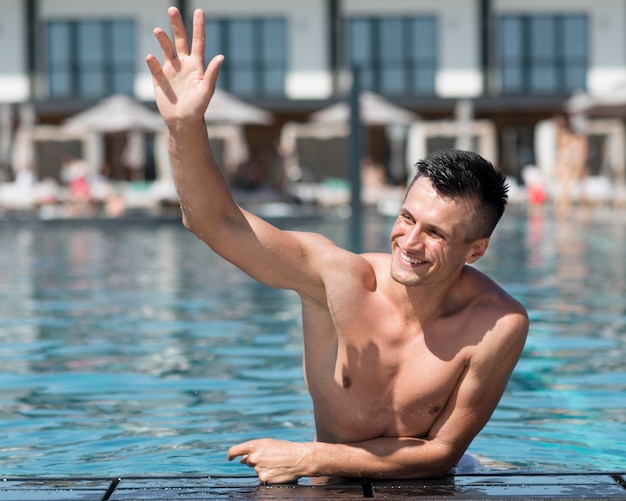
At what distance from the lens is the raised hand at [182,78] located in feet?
8.41

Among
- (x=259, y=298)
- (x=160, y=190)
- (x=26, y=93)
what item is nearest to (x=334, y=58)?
(x=26, y=93)

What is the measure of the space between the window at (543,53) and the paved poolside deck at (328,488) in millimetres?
32703

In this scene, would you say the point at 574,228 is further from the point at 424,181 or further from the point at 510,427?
the point at 424,181

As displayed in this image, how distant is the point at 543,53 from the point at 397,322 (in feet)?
111

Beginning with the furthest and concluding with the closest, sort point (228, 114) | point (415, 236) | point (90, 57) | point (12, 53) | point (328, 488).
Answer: point (90, 57) → point (12, 53) → point (228, 114) → point (415, 236) → point (328, 488)

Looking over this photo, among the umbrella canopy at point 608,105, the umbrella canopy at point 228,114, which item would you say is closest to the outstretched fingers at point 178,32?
the umbrella canopy at point 608,105

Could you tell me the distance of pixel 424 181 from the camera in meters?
2.89

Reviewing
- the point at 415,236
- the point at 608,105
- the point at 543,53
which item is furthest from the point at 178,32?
the point at 543,53

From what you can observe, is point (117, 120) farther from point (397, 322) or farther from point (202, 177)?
point (202, 177)

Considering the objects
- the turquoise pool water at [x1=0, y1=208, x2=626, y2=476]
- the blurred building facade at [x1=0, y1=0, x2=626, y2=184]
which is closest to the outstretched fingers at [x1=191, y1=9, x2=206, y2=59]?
the turquoise pool water at [x1=0, y1=208, x2=626, y2=476]

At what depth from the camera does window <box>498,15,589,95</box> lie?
34.9 meters

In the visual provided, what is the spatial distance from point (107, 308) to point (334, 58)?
2675 cm

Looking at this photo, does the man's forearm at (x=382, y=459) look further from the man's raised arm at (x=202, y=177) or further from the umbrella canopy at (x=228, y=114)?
the umbrella canopy at (x=228, y=114)

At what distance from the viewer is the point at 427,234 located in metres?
2.87
